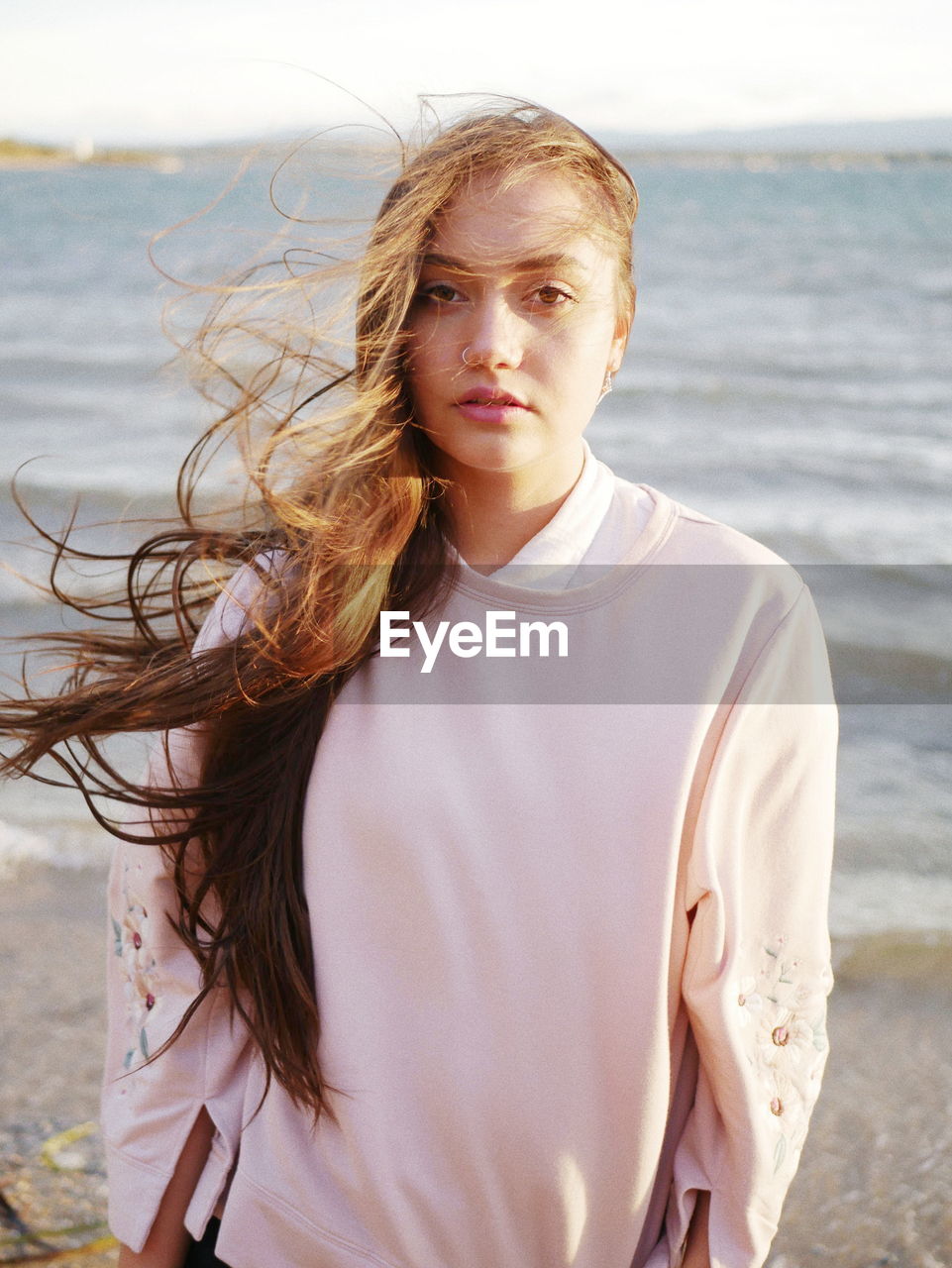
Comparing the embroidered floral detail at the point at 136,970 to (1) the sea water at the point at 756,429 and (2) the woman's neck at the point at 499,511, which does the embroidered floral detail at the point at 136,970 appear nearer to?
(2) the woman's neck at the point at 499,511

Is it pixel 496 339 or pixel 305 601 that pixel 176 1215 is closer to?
pixel 305 601

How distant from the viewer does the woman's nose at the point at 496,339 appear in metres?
1.55

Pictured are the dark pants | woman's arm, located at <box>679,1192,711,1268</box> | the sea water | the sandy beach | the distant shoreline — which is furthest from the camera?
the distant shoreline

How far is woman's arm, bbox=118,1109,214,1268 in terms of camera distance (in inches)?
68.2

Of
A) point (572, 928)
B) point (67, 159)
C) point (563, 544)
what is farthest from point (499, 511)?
point (67, 159)

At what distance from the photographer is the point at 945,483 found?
8508 mm

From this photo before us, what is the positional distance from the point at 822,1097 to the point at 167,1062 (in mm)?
1782

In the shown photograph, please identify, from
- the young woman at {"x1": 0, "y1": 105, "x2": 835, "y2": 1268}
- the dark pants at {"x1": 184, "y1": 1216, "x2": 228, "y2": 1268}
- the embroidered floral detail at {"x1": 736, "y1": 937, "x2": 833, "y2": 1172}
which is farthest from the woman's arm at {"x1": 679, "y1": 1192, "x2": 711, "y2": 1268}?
the dark pants at {"x1": 184, "y1": 1216, "x2": 228, "y2": 1268}

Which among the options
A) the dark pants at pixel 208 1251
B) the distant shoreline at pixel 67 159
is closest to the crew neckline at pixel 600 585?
the dark pants at pixel 208 1251

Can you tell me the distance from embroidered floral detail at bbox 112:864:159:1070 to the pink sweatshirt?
23cm

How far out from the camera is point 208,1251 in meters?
1.71

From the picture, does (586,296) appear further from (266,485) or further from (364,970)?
(364,970)

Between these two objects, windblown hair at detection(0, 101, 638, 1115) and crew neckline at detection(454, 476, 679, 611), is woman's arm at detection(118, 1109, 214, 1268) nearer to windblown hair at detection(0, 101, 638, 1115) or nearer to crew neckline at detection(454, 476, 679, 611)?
windblown hair at detection(0, 101, 638, 1115)

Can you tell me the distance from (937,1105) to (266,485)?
2110 millimetres
